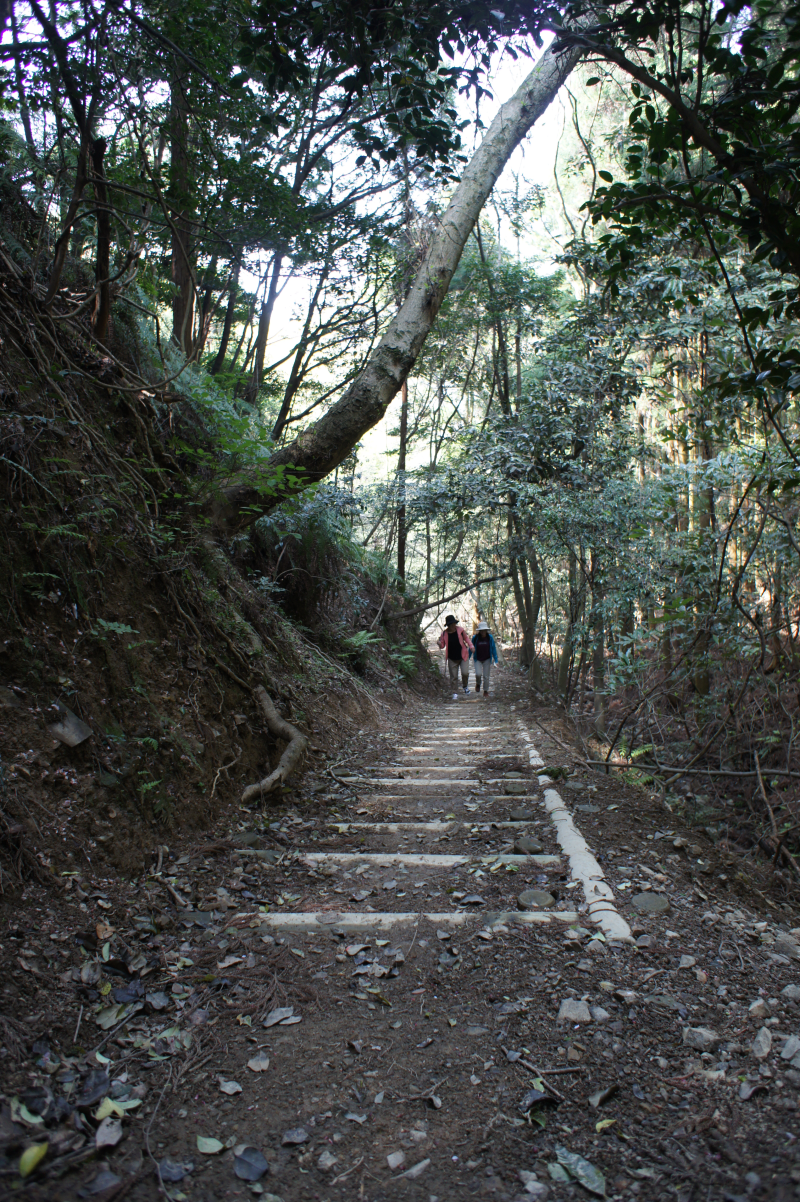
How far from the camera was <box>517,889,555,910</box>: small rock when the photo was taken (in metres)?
2.85

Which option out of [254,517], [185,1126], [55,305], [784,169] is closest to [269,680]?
[254,517]

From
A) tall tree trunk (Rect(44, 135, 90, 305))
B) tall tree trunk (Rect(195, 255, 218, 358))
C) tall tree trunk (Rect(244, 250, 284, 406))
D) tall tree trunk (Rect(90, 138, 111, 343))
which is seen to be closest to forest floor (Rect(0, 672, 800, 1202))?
tall tree trunk (Rect(44, 135, 90, 305))

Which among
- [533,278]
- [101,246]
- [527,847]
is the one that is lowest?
[527,847]

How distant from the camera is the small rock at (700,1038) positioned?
1.97 metres

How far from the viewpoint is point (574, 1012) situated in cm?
215

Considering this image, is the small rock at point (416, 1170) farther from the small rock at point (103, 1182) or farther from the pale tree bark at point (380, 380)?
the pale tree bark at point (380, 380)

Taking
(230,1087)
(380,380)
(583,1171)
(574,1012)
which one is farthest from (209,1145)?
(380,380)

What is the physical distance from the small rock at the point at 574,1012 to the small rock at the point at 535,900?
641 millimetres

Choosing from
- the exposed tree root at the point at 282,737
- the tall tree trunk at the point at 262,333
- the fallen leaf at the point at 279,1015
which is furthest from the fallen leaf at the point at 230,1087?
the tall tree trunk at the point at 262,333

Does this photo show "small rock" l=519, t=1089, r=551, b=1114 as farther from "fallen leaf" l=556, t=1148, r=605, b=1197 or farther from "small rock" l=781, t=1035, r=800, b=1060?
"small rock" l=781, t=1035, r=800, b=1060

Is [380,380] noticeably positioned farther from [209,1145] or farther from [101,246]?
[209,1145]

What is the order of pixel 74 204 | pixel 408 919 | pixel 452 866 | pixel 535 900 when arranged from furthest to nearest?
pixel 74 204
pixel 452 866
pixel 535 900
pixel 408 919

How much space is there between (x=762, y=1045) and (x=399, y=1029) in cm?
113

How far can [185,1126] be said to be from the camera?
172cm
